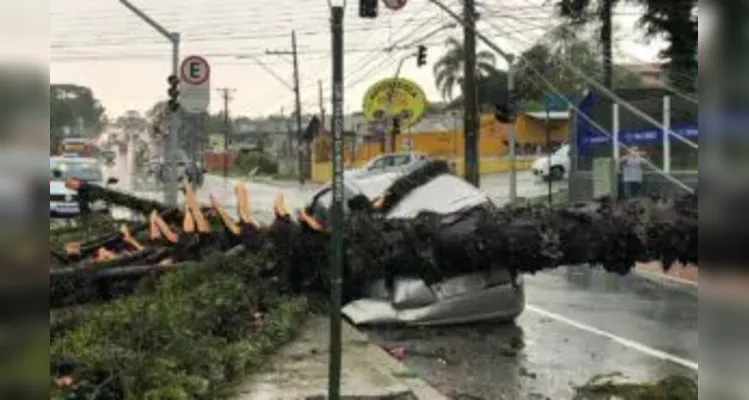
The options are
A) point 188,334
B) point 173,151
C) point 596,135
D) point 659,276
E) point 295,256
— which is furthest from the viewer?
point 596,135

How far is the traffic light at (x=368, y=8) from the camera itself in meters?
6.10

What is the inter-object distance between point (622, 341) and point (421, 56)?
85.8 ft

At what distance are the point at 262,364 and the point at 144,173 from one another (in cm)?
5448

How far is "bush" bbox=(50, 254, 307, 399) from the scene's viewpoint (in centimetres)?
626

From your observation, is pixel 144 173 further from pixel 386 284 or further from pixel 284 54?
pixel 386 284

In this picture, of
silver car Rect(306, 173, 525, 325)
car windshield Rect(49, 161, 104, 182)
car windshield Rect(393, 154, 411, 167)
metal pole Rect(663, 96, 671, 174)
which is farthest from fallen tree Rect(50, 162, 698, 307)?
car windshield Rect(49, 161, 104, 182)

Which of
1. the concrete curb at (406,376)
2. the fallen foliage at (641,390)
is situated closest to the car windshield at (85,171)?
the concrete curb at (406,376)

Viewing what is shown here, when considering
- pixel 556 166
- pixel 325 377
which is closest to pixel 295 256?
pixel 325 377

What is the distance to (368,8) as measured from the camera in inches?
243

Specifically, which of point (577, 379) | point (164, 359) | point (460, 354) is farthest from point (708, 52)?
point (460, 354)

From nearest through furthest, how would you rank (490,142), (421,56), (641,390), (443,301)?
(641,390), (443,301), (421,56), (490,142)

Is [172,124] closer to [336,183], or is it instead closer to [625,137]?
[625,137]

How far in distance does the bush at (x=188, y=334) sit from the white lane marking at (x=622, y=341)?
10.2 ft

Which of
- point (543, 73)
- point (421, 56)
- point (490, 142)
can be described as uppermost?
point (421, 56)
